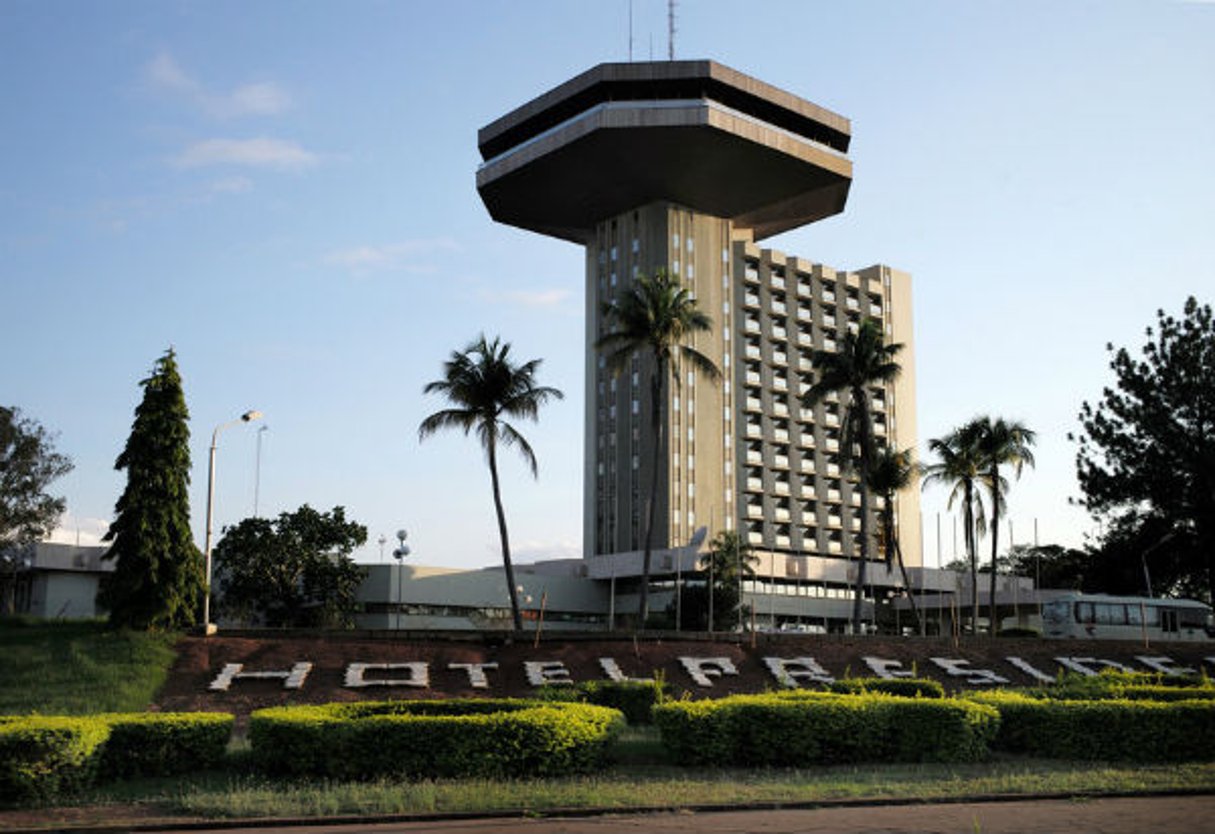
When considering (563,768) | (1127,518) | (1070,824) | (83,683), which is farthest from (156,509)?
(1127,518)

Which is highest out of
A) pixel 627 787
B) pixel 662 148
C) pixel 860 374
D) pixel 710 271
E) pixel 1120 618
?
pixel 662 148

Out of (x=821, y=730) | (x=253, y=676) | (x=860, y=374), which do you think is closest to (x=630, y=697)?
(x=821, y=730)

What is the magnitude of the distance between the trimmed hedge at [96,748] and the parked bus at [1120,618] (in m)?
55.0

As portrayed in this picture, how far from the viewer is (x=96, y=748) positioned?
21266mm

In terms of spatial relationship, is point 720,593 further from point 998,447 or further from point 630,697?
point 630,697

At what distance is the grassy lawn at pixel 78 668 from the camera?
111 ft

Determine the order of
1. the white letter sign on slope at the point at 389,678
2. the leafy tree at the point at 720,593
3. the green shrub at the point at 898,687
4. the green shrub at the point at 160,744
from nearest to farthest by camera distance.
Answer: the green shrub at the point at 160,744, the green shrub at the point at 898,687, the white letter sign on slope at the point at 389,678, the leafy tree at the point at 720,593

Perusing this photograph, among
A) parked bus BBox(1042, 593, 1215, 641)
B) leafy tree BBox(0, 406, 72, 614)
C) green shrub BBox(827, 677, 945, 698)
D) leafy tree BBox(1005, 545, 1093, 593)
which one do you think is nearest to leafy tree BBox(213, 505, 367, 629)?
leafy tree BBox(0, 406, 72, 614)

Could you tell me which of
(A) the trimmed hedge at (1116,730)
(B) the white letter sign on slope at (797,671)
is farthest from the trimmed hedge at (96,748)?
(B) the white letter sign on slope at (797,671)

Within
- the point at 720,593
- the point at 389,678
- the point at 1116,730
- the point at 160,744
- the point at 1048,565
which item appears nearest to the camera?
the point at 160,744

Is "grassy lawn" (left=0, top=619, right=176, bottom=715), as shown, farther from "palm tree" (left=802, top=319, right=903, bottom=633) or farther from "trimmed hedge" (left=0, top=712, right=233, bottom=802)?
"palm tree" (left=802, top=319, right=903, bottom=633)

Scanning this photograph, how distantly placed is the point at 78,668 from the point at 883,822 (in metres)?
28.6

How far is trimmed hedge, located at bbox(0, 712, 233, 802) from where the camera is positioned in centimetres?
1970

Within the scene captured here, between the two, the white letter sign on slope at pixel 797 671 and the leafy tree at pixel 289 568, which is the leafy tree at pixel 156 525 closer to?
the white letter sign on slope at pixel 797 671
